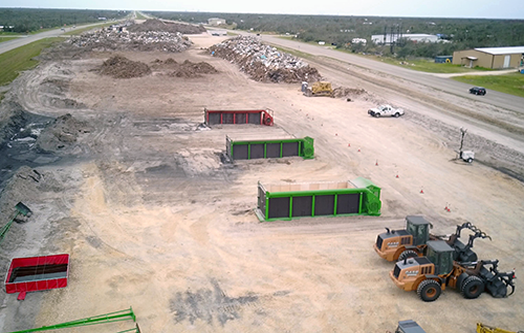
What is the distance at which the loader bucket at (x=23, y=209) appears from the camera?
801 inches

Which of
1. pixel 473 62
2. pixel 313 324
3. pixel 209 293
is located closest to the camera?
pixel 313 324

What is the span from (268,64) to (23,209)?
166 feet

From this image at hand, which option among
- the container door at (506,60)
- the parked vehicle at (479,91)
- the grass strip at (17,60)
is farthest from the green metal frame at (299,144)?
the container door at (506,60)

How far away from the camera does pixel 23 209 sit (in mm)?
20578

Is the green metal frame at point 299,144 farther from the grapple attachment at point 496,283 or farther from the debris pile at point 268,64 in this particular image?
the debris pile at point 268,64

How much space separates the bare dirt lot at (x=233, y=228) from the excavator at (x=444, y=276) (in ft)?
1.28

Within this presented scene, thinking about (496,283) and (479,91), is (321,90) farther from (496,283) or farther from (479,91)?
(496,283)

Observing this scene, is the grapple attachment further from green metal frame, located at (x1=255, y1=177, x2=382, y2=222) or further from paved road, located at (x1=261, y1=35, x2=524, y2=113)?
paved road, located at (x1=261, y1=35, x2=524, y2=113)

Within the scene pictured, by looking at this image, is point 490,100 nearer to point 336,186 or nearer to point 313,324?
point 336,186

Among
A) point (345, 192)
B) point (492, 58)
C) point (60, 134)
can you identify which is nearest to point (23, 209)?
point (60, 134)

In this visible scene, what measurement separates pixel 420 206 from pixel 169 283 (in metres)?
13.4

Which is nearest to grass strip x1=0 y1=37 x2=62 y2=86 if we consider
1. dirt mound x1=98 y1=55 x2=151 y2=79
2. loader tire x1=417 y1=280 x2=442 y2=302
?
dirt mound x1=98 y1=55 x2=151 y2=79

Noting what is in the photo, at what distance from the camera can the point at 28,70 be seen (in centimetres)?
6316

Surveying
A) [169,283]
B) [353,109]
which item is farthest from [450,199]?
[353,109]
